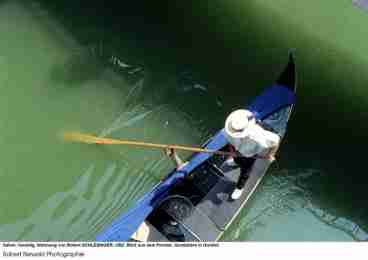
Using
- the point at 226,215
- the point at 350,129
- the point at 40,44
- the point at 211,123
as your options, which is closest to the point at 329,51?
the point at 350,129

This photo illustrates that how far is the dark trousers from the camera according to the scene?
634 centimetres

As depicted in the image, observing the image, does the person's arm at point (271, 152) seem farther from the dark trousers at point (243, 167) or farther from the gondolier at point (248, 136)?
the dark trousers at point (243, 167)

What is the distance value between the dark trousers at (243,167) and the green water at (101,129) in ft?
1.96

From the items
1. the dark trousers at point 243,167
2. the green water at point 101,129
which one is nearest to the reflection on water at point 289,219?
the green water at point 101,129

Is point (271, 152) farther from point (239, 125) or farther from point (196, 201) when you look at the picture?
point (196, 201)

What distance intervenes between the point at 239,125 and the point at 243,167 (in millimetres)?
901

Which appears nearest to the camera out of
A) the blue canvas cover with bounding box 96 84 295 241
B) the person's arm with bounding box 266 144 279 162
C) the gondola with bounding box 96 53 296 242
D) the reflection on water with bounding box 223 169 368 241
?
the person's arm with bounding box 266 144 279 162

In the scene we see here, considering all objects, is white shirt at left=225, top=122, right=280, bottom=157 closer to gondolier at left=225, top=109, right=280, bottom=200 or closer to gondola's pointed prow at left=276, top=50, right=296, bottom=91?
gondolier at left=225, top=109, right=280, bottom=200

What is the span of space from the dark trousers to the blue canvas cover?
0.47m

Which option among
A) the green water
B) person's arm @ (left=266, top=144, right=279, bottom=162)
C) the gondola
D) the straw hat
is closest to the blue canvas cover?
the gondola

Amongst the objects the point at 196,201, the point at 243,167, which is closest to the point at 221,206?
the point at 196,201

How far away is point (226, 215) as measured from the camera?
667 cm

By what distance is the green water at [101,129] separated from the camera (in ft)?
23.0

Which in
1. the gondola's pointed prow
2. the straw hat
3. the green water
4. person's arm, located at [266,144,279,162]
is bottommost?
the green water
